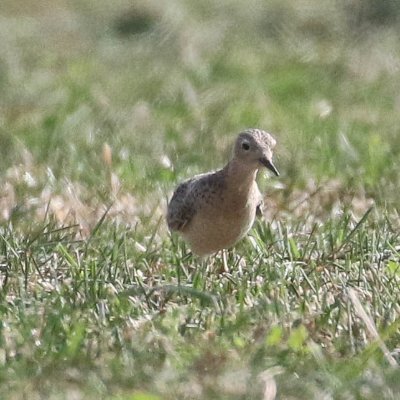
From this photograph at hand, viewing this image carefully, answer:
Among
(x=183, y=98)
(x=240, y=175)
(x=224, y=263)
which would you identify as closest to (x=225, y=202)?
→ (x=240, y=175)

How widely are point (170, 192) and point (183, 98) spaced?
256 centimetres

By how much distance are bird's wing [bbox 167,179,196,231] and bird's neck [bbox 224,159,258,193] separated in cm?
23

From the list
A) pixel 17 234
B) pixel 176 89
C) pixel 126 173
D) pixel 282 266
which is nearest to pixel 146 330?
pixel 282 266

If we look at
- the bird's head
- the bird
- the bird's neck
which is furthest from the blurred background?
the bird's head

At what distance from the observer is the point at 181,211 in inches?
283

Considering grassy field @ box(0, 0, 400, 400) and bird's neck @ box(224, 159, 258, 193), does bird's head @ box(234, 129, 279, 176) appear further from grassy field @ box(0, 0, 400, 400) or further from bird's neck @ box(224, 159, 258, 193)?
grassy field @ box(0, 0, 400, 400)

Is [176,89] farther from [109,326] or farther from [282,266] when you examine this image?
[109,326]

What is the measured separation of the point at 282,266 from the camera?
20.6 ft

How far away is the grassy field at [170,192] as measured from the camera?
5.12 metres

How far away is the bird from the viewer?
690 centimetres

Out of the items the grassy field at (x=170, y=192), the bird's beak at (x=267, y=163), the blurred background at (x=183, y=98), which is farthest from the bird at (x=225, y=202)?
the blurred background at (x=183, y=98)

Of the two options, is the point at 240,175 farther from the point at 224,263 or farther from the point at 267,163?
the point at 224,263

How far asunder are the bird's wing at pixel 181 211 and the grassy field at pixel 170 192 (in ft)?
0.32

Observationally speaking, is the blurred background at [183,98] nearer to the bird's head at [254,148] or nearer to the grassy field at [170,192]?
the grassy field at [170,192]
